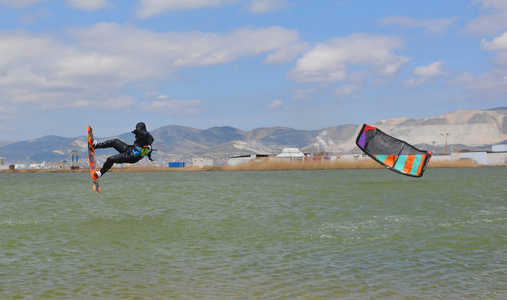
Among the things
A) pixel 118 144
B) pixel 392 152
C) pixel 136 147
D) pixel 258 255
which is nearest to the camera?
pixel 136 147

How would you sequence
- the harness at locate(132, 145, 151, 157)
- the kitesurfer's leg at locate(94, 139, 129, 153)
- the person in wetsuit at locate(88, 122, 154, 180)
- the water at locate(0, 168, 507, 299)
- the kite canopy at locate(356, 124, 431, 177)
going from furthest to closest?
the kite canopy at locate(356, 124, 431, 177) → the kitesurfer's leg at locate(94, 139, 129, 153) → the harness at locate(132, 145, 151, 157) → the person in wetsuit at locate(88, 122, 154, 180) → the water at locate(0, 168, 507, 299)

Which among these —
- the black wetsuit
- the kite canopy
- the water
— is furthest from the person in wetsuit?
the kite canopy

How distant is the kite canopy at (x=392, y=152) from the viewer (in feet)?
187

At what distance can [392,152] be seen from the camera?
58375 mm

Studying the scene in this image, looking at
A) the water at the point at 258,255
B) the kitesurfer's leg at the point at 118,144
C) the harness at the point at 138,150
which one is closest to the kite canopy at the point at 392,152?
the water at the point at 258,255

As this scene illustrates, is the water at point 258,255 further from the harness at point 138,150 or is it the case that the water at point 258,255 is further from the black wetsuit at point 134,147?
the harness at point 138,150

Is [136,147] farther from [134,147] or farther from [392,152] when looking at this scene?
[392,152]

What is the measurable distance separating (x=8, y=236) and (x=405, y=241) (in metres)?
17.7

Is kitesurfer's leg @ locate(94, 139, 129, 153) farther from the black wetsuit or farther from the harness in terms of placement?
the harness

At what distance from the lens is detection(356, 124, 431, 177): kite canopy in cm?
5700

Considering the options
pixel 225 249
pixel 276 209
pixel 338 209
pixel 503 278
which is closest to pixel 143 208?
pixel 276 209

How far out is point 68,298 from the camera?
1234 centimetres

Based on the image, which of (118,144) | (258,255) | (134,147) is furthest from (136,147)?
(258,255)

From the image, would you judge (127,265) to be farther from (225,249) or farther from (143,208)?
(143,208)
